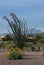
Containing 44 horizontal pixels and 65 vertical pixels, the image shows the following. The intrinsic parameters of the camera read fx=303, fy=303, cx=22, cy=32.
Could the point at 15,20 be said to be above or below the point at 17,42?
above

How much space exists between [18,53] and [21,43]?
1470 cm

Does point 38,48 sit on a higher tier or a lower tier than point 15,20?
lower

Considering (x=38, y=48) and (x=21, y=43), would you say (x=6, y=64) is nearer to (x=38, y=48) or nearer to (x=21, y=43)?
(x=21, y=43)

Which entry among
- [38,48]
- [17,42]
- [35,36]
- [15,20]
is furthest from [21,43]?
[35,36]

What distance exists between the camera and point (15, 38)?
46.5 m

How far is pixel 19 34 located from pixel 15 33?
65 centimetres

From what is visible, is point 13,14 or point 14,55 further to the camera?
point 13,14

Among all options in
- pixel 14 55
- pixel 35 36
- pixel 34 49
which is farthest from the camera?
pixel 35 36

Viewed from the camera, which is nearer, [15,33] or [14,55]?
[14,55]

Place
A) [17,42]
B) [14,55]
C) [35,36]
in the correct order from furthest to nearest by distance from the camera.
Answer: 1. [35,36]
2. [17,42]
3. [14,55]

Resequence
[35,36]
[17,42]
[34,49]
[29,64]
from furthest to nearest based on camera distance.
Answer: [35,36], [34,49], [17,42], [29,64]

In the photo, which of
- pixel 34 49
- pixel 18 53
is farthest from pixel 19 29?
pixel 18 53

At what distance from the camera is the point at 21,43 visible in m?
46.2

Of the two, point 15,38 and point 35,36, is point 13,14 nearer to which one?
point 15,38
